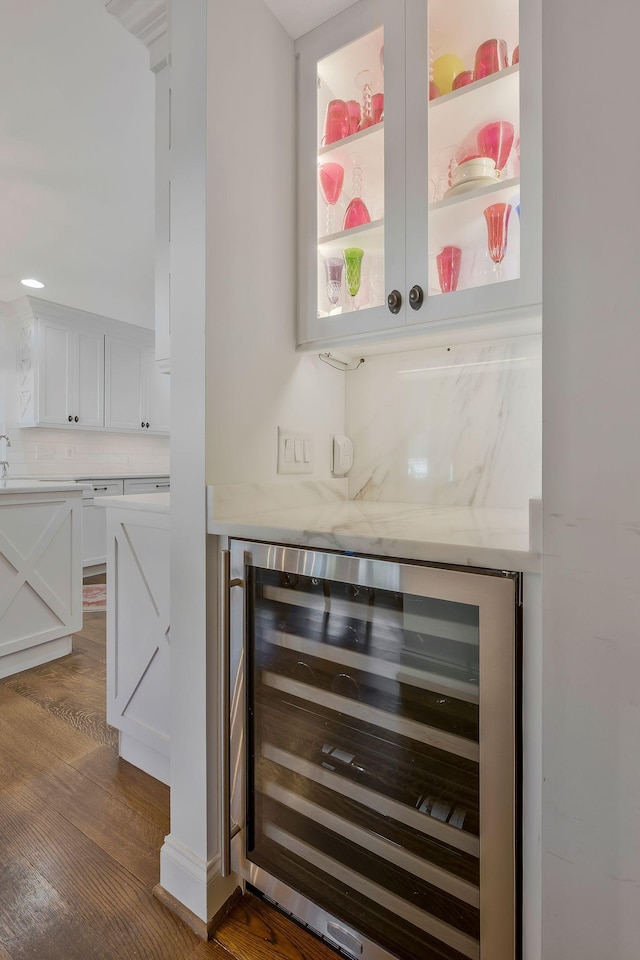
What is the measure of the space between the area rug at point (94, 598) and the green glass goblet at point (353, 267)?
322 centimetres

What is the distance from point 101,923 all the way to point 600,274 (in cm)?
172

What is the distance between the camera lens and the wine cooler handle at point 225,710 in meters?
1.10

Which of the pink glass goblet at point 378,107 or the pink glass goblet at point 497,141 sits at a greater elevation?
the pink glass goblet at point 378,107

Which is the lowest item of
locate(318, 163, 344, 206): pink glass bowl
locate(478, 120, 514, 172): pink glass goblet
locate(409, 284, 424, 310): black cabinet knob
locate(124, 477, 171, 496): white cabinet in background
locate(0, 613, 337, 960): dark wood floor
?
locate(0, 613, 337, 960): dark wood floor

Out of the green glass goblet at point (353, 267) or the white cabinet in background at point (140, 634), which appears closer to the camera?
the green glass goblet at point (353, 267)

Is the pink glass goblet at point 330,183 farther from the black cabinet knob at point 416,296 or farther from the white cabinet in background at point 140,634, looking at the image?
the white cabinet in background at point 140,634

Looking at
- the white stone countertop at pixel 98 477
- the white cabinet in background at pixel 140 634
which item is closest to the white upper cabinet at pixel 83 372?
the white stone countertop at pixel 98 477

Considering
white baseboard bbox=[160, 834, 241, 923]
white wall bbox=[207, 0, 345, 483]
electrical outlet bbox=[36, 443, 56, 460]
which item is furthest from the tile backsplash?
white baseboard bbox=[160, 834, 241, 923]

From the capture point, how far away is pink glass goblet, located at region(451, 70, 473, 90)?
44.5 inches

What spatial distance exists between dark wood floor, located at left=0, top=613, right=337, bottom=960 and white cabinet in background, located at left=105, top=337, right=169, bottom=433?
12.2 ft

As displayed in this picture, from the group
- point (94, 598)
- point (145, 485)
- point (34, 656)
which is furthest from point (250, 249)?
point (145, 485)

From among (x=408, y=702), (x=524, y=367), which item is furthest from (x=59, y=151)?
(x=408, y=702)

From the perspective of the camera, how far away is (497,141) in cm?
110

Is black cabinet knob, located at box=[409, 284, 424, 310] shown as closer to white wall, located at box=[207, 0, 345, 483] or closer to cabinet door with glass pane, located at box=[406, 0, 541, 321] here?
cabinet door with glass pane, located at box=[406, 0, 541, 321]
